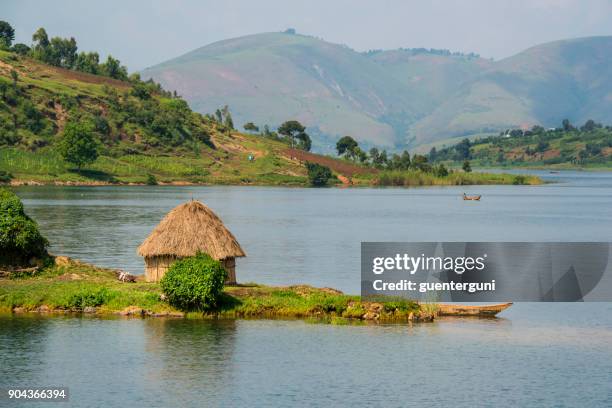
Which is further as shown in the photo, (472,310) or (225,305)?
(472,310)

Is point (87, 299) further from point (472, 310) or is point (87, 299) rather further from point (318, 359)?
point (472, 310)

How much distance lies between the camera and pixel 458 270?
50125 mm

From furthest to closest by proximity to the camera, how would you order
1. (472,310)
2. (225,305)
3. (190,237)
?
(190,237) < (472,310) < (225,305)

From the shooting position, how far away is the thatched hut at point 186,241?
52719 mm

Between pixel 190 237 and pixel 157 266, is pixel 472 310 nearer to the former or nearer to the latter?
pixel 190 237

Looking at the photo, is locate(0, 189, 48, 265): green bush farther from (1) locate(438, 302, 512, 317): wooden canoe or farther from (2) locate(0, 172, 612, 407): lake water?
(1) locate(438, 302, 512, 317): wooden canoe

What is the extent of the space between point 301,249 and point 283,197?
321ft

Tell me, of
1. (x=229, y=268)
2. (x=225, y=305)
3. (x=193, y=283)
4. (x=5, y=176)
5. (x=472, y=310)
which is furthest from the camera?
(x=5, y=176)

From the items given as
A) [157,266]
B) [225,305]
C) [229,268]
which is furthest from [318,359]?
[157,266]

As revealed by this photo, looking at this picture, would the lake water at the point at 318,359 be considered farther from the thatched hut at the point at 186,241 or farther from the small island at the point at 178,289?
the thatched hut at the point at 186,241

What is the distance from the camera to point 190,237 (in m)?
53.0

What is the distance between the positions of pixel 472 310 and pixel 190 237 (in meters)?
15.3
